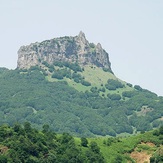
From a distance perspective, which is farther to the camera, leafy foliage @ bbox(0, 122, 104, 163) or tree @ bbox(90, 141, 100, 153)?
tree @ bbox(90, 141, 100, 153)

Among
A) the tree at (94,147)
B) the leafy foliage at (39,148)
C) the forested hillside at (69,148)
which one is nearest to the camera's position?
the leafy foliage at (39,148)

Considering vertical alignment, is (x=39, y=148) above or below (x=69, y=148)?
below

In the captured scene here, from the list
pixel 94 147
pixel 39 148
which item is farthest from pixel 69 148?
pixel 94 147

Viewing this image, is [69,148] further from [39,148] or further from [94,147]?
[94,147]

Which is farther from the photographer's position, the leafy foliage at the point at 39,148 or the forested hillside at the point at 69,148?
the forested hillside at the point at 69,148

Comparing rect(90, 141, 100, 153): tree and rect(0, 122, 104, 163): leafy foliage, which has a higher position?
rect(90, 141, 100, 153): tree

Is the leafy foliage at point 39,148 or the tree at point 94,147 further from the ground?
the tree at point 94,147

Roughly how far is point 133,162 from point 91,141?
12523 millimetres

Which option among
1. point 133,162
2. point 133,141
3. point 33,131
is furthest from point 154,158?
point 33,131

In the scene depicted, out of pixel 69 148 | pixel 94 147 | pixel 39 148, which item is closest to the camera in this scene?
pixel 39 148

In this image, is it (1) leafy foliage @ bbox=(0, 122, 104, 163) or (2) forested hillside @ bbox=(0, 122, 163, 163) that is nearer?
(1) leafy foliage @ bbox=(0, 122, 104, 163)

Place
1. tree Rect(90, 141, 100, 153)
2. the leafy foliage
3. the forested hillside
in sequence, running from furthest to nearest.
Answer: tree Rect(90, 141, 100, 153)
the forested hillside
the leafy foliage

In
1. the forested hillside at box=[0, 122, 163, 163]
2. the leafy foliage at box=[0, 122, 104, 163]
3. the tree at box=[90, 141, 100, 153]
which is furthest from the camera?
the tree at box=[90, 141, 100, 153]

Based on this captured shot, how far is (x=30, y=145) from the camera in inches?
4700
